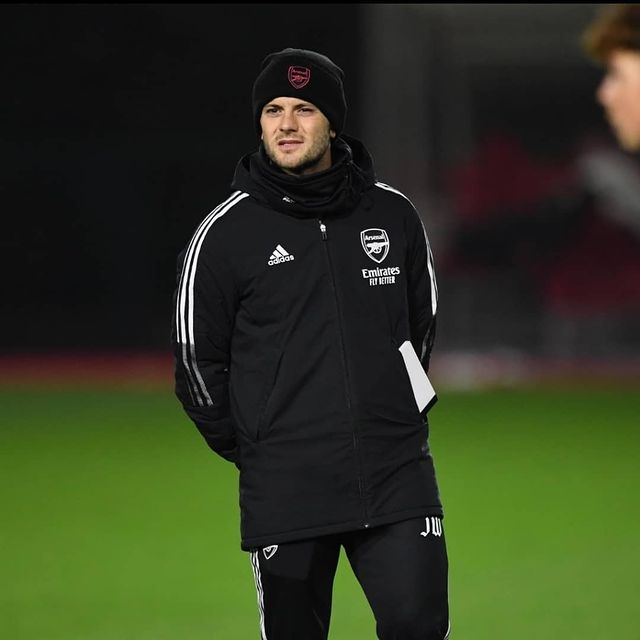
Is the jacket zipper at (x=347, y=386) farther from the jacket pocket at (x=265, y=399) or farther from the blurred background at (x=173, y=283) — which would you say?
the blurred background at (x=173, y=283)

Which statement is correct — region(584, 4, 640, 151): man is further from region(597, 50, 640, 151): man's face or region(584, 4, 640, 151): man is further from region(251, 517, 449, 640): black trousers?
region(251, 517, 449, 640): black trousers

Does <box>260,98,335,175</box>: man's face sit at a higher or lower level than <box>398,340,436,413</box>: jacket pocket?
higher

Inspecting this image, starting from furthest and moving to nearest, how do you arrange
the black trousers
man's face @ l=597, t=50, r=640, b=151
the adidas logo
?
the adidas logo, the black trousers, man's face @ l=597, t=50, r=640, b=151

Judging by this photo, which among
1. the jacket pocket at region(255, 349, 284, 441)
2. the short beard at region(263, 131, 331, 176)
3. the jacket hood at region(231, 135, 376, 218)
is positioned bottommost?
the jacket pocket at region(255, 349, 284, 441)

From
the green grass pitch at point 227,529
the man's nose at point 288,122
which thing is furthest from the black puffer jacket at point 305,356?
the green grass pitch at point 227,529

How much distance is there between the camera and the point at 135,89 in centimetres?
2867

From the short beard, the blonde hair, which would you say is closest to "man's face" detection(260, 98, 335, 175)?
the short beard

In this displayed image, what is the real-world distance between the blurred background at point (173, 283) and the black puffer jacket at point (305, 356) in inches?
88.0

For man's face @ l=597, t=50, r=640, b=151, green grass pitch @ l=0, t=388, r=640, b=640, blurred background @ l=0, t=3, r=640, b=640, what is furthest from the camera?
blurred background @ l=0, t=3, r=640, b=640

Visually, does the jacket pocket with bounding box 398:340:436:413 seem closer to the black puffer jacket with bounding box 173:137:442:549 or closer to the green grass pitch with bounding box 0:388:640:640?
the black puffer jacket with bounding box 173:137:442:549

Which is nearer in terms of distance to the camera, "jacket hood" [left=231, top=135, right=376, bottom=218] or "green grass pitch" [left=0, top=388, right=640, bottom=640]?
"jacket hood" [left=231, top=135, right=376, bottom=218]

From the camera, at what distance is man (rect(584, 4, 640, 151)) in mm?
2961

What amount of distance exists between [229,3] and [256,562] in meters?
26.9

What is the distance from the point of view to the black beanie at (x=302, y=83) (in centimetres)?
487
